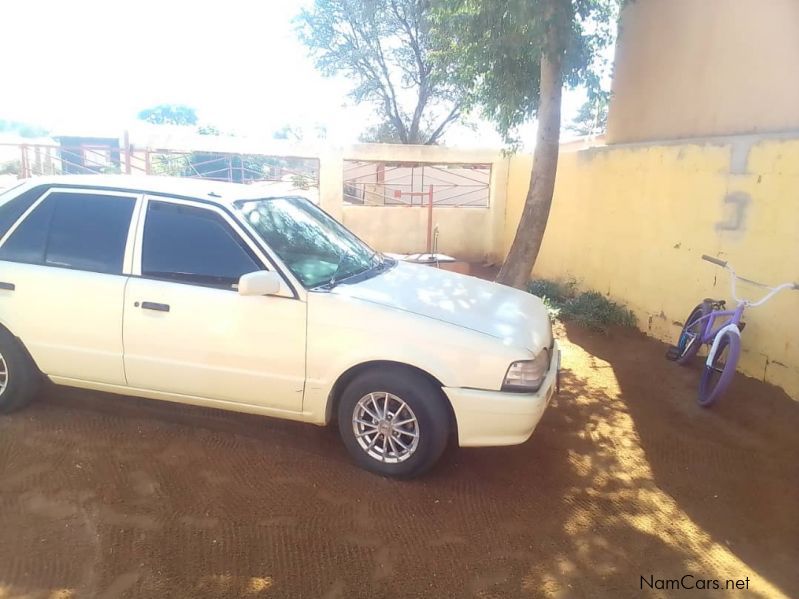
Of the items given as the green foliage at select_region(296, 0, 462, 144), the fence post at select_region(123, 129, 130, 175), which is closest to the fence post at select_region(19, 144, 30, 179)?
the fence post at select_region(123, 129, 130, 175)

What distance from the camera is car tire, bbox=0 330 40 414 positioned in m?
4.05

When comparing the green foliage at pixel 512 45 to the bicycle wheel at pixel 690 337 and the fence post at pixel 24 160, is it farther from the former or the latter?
the fence post at pixel 24 160

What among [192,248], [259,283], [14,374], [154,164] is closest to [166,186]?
[192,248]

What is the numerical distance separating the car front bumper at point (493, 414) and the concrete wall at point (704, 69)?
4179 mm

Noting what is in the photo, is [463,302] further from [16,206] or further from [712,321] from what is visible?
[16,206]

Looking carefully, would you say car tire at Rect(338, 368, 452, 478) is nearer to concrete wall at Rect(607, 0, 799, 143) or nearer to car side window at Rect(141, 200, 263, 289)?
car side window at Rect(141, 200, 263, 289)

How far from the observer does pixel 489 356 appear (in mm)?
3365

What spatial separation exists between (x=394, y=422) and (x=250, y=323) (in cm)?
104

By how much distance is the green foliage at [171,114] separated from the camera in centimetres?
4072

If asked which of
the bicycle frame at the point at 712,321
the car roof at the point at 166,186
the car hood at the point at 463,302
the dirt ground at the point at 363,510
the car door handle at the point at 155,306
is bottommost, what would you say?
the dirt ground at the point at 363,510

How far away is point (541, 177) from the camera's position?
7453mm

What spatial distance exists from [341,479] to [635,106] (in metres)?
6.53

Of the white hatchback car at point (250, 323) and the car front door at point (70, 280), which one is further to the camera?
the car front door at point (70, 280)

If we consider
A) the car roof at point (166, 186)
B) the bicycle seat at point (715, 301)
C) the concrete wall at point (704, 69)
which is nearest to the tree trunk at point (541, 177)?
the concrete wall at point (704, 69)
